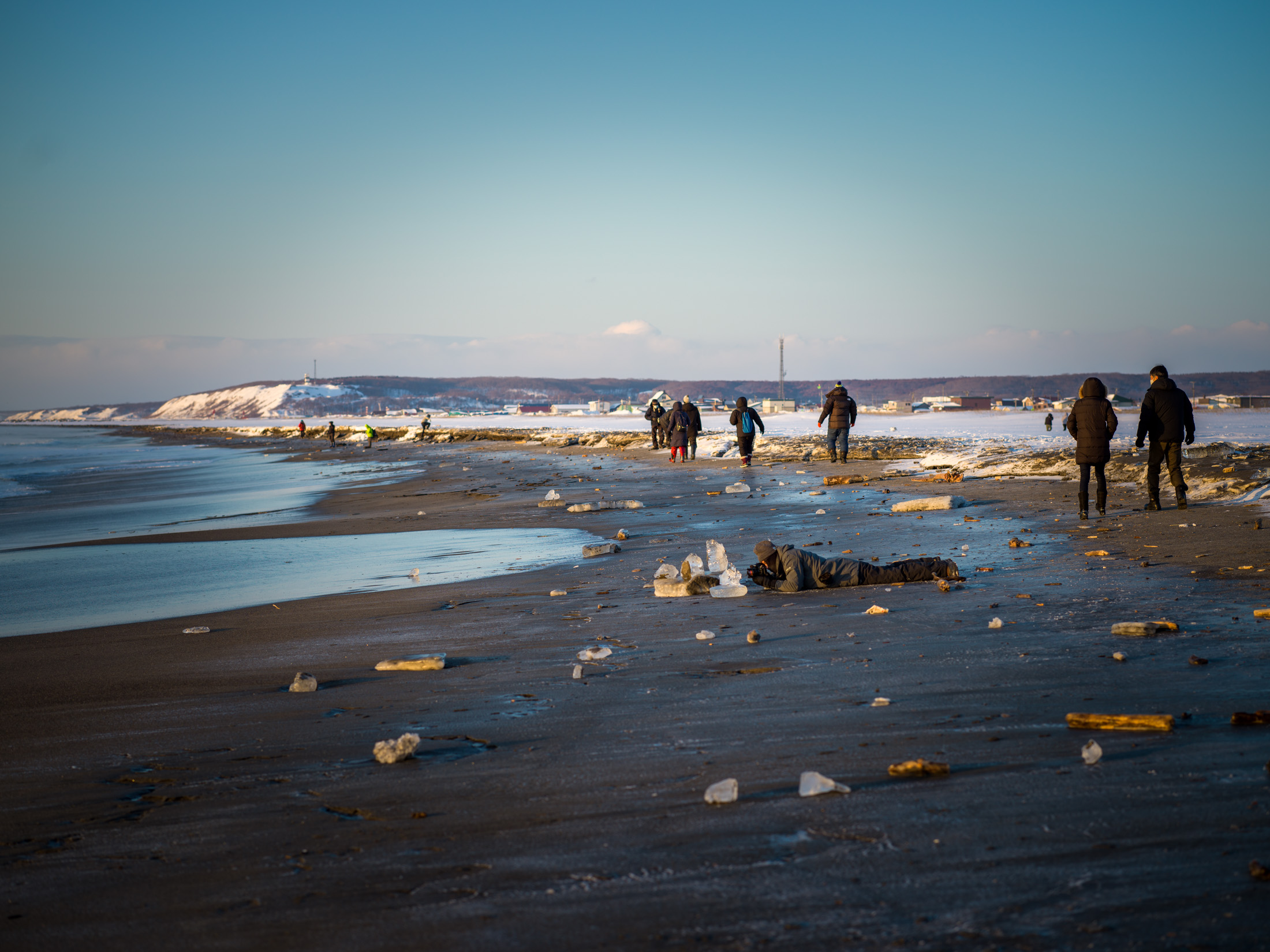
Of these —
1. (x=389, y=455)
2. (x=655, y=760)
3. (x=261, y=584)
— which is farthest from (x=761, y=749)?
(x=389, y=455)

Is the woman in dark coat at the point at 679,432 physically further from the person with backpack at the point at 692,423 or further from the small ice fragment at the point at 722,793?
the small ice fragment at the point at 722,793

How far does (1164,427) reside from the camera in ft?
40.6

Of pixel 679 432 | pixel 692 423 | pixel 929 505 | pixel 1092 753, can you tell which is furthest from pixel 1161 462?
pixel 692 423

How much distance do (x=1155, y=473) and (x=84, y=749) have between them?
12968 mm

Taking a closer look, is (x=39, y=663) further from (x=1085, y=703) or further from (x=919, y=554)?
(x=919, y=554)

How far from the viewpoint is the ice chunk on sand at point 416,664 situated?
6301mm

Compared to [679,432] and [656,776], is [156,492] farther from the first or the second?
[656,776]

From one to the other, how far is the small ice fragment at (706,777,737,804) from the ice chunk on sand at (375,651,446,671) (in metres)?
3.06

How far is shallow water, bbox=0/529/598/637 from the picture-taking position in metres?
9.57

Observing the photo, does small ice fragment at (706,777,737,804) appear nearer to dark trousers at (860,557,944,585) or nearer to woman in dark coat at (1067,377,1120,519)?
dark trousers at (860,557,944,585)

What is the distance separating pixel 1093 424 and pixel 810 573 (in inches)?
241

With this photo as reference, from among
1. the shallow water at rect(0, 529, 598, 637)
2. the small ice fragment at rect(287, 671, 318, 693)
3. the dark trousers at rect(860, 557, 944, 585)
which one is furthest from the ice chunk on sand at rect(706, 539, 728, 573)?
the small ice fragment at rect(287, 671, 318, 693)

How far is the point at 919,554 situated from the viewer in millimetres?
10375

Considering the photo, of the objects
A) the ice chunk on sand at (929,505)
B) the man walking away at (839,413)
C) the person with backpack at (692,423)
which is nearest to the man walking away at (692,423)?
the person with backpack at (692,423)
